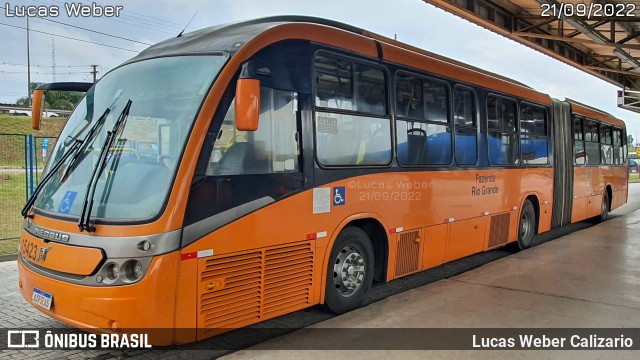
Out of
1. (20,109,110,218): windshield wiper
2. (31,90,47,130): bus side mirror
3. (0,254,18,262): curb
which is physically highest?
(31,90,47,130): bus side mirror

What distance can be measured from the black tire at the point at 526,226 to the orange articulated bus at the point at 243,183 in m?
3.00

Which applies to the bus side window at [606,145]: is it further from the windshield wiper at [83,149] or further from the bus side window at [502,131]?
the windshield wiper at [83,149]

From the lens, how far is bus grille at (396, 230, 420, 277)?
234 inches

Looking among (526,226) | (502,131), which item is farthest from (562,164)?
(502,131)

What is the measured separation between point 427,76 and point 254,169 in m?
3.27

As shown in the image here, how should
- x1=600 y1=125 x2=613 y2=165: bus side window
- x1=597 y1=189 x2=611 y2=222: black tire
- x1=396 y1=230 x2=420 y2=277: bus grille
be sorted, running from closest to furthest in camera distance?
x1=396 y1=230 x2=420 y2=277: bus grille < x1=600 y1=125 x2=613 y2=165: bus side window < x1=597 y1=189 x2=611 y2=222: black tire

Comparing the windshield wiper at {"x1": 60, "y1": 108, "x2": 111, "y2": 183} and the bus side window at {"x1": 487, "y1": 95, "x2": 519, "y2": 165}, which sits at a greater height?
the bus side window at {"x1": 487, "y1": 95, "x2": 519, "y2": 165}

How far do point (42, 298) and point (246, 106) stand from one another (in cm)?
235

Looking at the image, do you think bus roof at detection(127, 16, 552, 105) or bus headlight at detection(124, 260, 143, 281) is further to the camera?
bus roof at detection(127, 16, 552, 105)

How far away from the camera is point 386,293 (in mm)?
6238

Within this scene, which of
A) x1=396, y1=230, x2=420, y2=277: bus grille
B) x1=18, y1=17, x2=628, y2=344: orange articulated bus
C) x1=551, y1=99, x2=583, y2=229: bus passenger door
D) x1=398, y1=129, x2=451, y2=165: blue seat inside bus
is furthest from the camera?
x1=551, y1=99, x2=583, y2=229: bus passenger door
